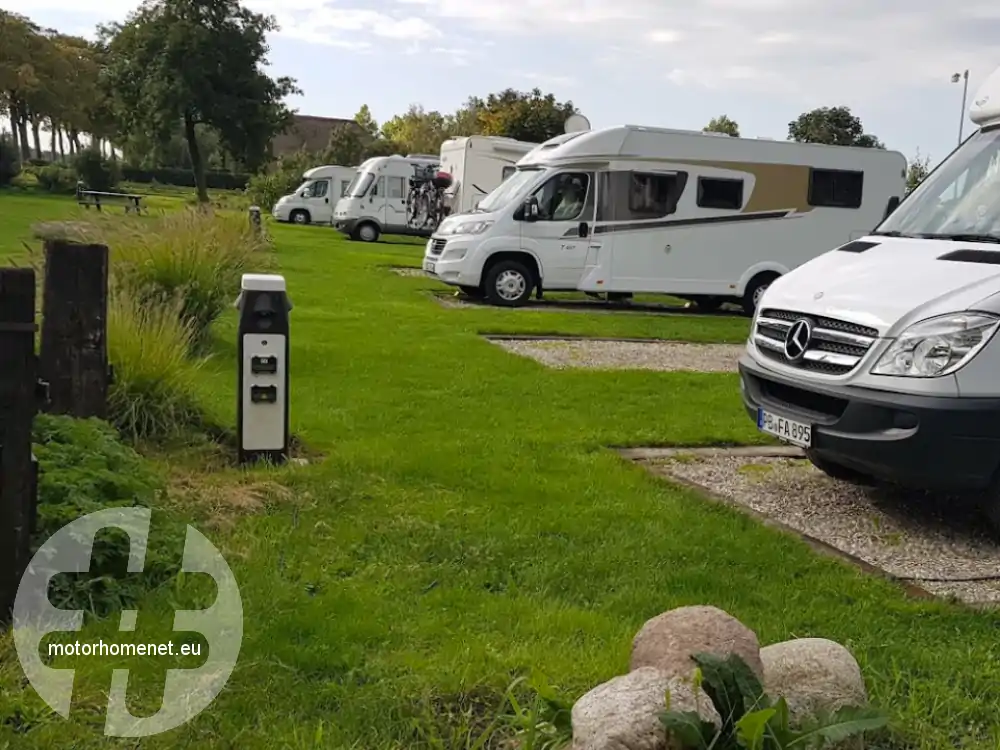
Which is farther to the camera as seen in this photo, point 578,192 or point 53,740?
point 578,192

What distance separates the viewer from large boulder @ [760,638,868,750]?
3.14 meters

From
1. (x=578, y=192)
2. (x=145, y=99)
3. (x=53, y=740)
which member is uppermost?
(x=145, y=99)

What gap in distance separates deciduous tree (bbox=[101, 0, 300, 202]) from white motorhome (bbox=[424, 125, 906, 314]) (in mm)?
28647

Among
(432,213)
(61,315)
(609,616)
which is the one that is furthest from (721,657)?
(432,213)

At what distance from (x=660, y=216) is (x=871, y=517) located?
11.8m

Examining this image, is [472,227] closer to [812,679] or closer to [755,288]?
[755,288]

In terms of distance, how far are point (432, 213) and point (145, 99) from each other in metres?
18.3

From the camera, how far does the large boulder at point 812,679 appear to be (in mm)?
3143

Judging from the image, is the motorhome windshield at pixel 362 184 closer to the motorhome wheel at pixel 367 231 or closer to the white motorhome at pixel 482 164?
the motorhome wheel at pixel 367 231

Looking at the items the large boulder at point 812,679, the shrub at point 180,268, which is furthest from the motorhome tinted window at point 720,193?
the large boulder at point 812,679

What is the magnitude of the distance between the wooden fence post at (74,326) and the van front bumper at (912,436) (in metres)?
3.91

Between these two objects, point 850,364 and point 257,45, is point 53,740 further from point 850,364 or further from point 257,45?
point 257,45

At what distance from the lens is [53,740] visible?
3.04 metres

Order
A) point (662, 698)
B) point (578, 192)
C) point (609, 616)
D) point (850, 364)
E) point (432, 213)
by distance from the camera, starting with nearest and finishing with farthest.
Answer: point (662, 698), point (609, 616), point (850, 364), point (578, 192), point (432, 213)
